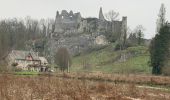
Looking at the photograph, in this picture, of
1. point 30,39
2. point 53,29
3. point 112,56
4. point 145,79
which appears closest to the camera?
point 145,79

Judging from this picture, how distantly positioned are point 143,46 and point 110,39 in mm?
21452

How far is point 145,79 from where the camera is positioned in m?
41.6

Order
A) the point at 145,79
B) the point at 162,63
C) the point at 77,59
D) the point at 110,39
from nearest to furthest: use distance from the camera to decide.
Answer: the point at 145,79 < the point at 162,63 < the point at 77,59 < the point at 110,39

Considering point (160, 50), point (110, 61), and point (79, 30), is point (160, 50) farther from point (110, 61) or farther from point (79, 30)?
point (79, 30)

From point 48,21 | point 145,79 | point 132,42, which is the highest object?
point 48,21

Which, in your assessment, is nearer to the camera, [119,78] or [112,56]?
[119,78]

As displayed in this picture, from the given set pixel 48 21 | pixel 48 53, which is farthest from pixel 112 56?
pixel 48 21

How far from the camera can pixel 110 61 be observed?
10912cm

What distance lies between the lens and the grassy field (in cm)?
9350

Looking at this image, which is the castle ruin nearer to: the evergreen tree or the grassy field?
the grassy field

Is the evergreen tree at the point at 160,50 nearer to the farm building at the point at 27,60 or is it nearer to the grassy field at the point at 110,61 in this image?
the grassy field at the point at 110,61

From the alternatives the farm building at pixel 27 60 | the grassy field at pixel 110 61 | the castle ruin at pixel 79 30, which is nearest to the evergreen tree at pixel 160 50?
the grassy field at pixel 110 61

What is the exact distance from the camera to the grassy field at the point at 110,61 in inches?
3681

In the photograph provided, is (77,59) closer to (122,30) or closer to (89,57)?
(89,57)
